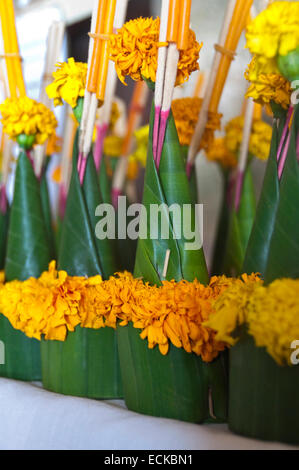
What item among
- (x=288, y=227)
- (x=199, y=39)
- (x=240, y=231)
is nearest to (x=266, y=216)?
(x=288, y=227)

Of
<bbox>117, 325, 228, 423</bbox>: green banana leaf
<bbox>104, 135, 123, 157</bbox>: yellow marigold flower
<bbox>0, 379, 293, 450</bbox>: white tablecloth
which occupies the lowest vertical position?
<bbox>0, 379, 293, 450</bbox>: white tablecloth

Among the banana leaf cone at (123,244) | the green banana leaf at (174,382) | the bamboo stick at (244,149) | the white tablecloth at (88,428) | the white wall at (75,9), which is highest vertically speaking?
the white wall at (75,9)

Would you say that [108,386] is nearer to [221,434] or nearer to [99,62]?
[221,434]

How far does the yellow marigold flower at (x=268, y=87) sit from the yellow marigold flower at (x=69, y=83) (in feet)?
0.59

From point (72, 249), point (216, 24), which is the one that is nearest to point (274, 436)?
point (72, 249)

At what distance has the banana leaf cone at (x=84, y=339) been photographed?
1.64 feet

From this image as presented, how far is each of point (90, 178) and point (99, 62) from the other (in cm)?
12

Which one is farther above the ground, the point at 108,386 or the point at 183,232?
the point at 183,232

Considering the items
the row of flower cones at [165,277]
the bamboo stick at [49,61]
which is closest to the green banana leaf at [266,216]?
the row of flower cones at [165,277]

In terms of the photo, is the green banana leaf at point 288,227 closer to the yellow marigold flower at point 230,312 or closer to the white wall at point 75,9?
the yellow marigold flower at point 230,312

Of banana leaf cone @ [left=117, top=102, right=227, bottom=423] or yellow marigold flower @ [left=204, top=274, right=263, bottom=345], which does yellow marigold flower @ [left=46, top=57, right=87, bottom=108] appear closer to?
banana leaf cone @ [left=117, top=102, right=227, bottom=423]

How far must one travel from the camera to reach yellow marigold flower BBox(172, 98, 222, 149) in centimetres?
61

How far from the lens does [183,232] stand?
1.49 feet

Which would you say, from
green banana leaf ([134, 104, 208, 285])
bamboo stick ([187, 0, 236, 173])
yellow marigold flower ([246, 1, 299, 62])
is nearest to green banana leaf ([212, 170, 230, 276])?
bamboo stick ([187, 0, 236, 173])
